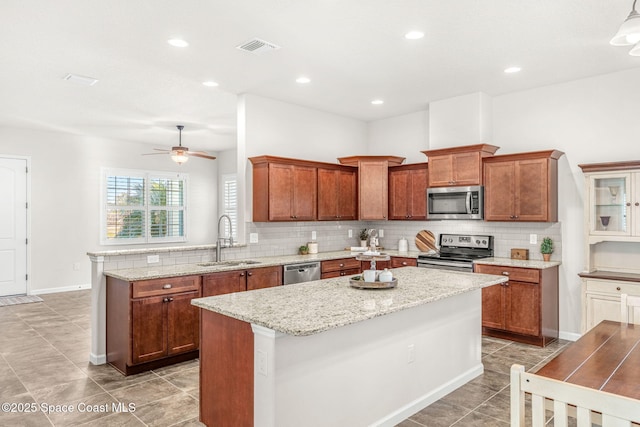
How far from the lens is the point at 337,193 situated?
6098 mm

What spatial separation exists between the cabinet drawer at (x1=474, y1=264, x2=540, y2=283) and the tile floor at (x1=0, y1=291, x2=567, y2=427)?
2.43ft

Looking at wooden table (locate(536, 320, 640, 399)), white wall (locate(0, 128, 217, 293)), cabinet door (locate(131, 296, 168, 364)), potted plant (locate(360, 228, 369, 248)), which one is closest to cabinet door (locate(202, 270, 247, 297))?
cabinet door (locate(131, 296, 168, 364))

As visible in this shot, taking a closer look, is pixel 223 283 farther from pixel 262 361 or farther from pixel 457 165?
pixel 457 165

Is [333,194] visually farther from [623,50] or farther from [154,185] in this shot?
[154,185]

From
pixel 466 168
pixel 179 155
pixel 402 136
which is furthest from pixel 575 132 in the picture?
pixel 179 155

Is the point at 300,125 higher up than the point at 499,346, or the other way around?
the point at 300,125

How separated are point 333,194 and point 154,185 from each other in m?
4.95

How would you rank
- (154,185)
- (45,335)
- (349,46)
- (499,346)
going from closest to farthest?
1. (349,46)
2. (499,346)
3. (45,335)
4. (154,185)

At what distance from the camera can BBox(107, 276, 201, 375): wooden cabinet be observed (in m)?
3.88

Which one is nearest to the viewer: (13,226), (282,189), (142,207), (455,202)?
(282,189)

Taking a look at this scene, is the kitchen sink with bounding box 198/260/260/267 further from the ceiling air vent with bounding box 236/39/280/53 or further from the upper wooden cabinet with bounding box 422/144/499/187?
the upper wooden cabinet with bounding box 422/144/499/187

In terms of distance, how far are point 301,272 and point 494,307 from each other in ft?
7.57

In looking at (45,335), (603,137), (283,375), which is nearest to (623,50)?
(603,137)

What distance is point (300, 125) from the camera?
6102 mm
